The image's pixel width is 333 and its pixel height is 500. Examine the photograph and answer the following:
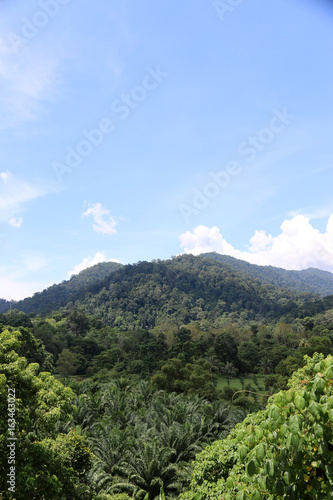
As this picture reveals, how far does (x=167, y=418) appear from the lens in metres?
19.9

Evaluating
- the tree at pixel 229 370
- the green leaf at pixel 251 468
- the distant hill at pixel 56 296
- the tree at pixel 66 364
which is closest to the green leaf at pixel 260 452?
the green leaf at pixel 251 468

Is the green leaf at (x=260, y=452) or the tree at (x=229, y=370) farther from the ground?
the green leaf at (x=260, y=452)

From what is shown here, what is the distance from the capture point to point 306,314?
278ft

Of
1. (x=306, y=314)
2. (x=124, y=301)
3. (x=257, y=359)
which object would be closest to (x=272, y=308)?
(x=306, y=314)

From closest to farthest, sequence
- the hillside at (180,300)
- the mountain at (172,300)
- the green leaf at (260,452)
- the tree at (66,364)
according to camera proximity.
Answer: the green leaf at (260,452) < the tree at (66,364) < the hillside at (180,300) < the mountain at (172,300)

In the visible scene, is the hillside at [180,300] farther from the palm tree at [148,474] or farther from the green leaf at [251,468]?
the green leaf at [251,468]

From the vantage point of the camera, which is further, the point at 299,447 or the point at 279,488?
the point at 279,488

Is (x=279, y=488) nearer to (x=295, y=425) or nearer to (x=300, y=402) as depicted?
(x=295, y=425)

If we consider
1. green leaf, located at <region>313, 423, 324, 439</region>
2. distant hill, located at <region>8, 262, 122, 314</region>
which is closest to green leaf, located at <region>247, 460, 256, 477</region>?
green leaf, located at <region>313, 423, 324, 439</region>

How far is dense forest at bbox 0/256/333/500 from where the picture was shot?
2.37m

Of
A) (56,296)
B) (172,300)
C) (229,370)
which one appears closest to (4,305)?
(56,296)

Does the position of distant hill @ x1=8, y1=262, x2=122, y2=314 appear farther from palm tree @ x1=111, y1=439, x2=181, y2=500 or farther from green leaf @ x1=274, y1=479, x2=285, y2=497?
green leaf @ x1=274, y1=479, x2=285, y2=497

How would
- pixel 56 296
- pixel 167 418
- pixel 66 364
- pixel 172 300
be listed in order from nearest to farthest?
1. pixel 167 418
2. pixel 66 364
3. pixel 172 300
4. pixel 56 296

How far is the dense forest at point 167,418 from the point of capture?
7.77ft
